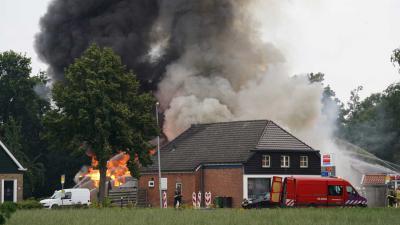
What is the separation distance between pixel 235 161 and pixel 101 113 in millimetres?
12002

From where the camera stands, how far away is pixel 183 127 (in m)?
82.9

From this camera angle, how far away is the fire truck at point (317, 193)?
184 feet

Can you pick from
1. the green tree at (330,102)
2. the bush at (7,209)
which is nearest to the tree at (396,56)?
the bush at (7,209)

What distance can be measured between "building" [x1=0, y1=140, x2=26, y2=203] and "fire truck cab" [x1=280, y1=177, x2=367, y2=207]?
2093cm

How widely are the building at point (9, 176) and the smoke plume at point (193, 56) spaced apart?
19681 mm

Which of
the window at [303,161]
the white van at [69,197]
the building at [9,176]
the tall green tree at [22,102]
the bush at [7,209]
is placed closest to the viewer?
the bush at [7,209]

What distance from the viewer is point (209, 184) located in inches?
2761

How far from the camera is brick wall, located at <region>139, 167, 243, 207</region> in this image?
67.8 metres

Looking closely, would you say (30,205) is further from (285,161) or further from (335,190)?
(285,161)

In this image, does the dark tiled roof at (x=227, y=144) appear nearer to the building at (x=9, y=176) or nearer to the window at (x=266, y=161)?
the window at (x=266, y=161)

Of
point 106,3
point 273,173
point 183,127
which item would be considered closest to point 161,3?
point 106,3

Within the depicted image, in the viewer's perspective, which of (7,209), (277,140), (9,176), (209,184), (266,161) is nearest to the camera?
(7,209)

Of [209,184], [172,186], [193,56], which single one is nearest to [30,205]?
[172,186]

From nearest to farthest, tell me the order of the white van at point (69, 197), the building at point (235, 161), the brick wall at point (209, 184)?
the white van at point (69, 197)
the brick wall at point (209, 184)
the building at point (235, 161)
